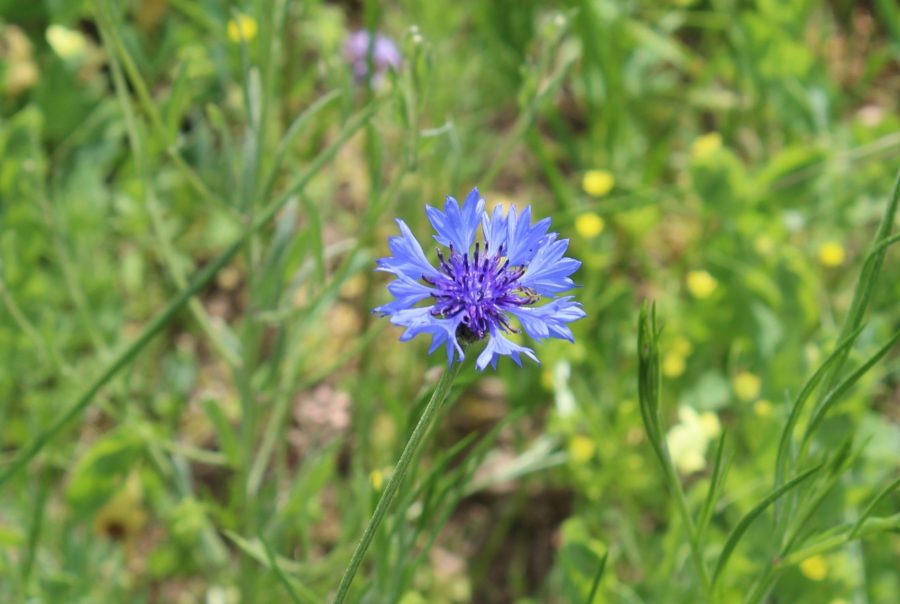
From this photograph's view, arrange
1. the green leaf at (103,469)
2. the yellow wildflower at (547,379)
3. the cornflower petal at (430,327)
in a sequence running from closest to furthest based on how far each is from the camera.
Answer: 1. the cornflower petal at (430,327)
2. the green leaf at (103,469)
3. the yellow wildflower at (547,379)

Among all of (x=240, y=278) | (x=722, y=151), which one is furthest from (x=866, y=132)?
(x=240, y=278)

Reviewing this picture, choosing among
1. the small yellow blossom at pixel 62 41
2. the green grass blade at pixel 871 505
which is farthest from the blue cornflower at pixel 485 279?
the small yellow blossom at pixel 62 41

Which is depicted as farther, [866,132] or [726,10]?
[726,10]

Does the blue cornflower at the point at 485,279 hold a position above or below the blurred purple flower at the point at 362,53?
below

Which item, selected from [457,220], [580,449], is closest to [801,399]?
[457,220]

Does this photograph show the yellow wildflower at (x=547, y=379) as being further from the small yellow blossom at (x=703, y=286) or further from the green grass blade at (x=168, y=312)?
the green grass blade at (x=168, y=312)

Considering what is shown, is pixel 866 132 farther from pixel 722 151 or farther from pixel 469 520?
pixel 469 520

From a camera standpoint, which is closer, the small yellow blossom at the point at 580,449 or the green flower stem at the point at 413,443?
the green flower stem at the point at 413,443

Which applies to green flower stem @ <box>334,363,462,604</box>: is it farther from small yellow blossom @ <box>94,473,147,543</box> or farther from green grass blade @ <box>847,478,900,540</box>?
small yellow blossom @ <box>94,473,147,543</box>
